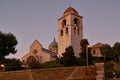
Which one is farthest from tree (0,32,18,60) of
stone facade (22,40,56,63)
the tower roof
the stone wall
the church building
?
the stone wall

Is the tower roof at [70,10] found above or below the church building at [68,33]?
above

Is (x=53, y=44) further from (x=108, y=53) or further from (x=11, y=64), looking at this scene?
(x=11, y=64)

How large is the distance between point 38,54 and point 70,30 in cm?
1578

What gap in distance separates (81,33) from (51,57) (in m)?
12.4

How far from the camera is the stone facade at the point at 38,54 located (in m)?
80.3

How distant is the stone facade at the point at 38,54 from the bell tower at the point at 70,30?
→ 6.75 metres

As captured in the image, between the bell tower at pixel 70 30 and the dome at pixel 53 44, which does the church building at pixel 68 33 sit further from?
the dome at pixel 53 44

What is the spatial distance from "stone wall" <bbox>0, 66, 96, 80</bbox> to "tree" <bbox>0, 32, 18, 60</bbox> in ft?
124

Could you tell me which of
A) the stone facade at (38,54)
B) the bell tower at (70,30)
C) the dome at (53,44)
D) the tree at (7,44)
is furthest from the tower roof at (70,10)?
the dome at (53,44)

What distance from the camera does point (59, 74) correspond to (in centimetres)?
2094

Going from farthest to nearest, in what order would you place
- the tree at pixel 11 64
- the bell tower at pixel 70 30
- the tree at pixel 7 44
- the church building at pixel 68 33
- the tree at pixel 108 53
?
the church building at pixel 68 33 < the bell tower at pixel 70 30 < the tree at pixel 108 53 < the tree at pixel 7 44 < the tree at pixel 11 64

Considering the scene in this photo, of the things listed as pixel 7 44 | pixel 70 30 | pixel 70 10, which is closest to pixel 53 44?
pixel 70 10

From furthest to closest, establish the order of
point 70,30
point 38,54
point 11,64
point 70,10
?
point 38,54
point 70,10
point 70,30
point 11,64

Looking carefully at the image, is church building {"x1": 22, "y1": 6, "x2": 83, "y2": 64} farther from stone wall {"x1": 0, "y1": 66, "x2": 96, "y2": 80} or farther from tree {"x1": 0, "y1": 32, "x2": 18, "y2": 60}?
stone wall {"x1": 0, "y1": 66, "x2": 96, "y2": 80}
